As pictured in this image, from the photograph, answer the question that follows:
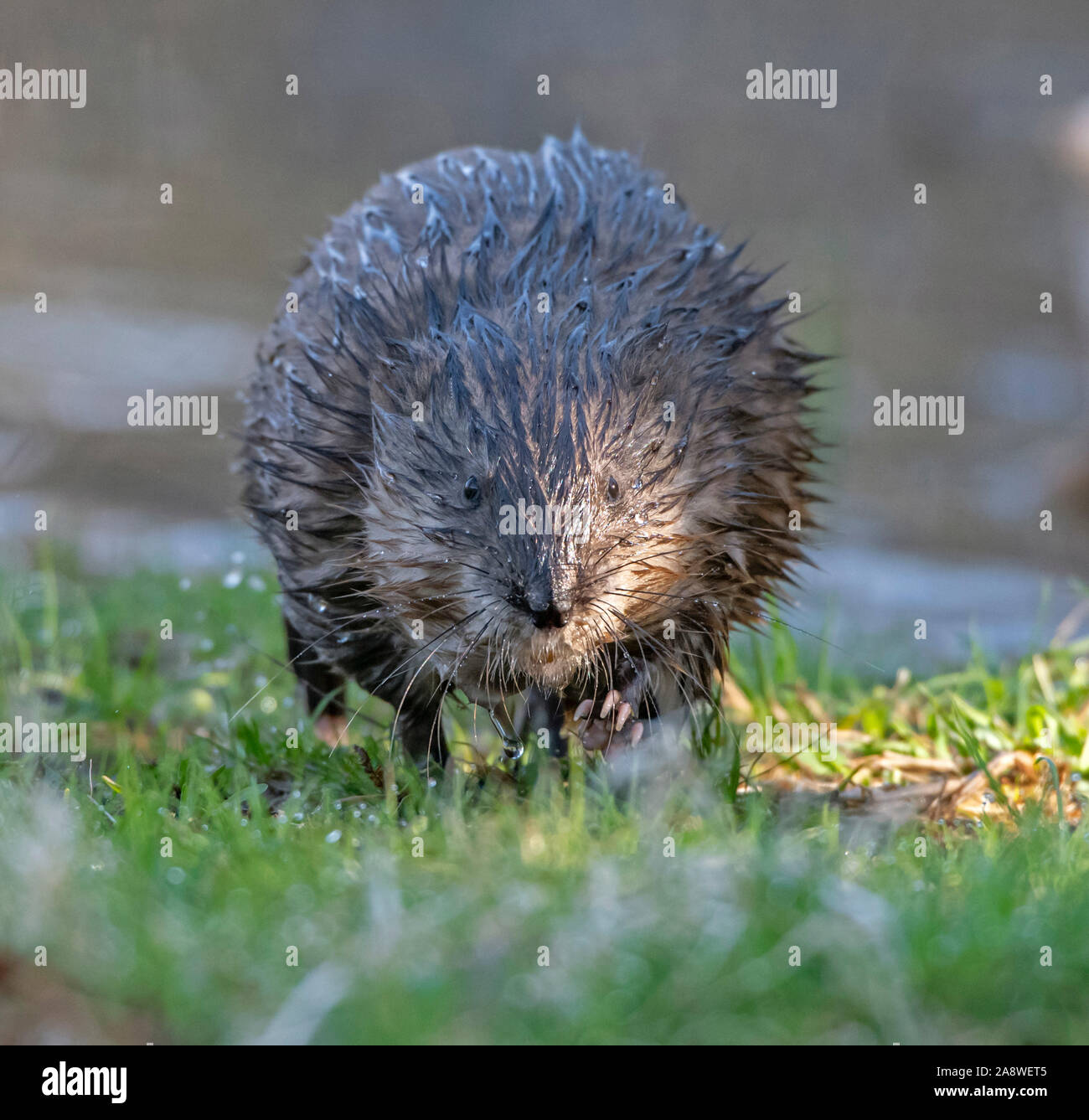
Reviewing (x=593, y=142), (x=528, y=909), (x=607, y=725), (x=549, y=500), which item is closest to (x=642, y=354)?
(x=549, y=500)

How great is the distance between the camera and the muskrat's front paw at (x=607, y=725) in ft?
14.8

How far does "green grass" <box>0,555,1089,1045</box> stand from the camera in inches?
111

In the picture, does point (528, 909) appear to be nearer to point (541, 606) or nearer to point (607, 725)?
point (541, 606)

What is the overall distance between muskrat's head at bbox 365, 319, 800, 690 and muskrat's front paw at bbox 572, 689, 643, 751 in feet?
0.47

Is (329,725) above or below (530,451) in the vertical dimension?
below

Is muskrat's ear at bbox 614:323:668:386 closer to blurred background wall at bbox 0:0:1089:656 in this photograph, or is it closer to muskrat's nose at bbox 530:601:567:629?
muskrat's nose at bbox 530:601:567:629

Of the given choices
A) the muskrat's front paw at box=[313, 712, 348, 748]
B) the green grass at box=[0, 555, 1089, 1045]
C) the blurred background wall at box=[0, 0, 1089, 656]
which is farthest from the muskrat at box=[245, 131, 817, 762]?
the blurred background wall at box=[0, 0, 1089, 656]

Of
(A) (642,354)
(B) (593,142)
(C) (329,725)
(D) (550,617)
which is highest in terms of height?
(B) (593,142)

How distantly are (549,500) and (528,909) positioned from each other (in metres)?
1.21

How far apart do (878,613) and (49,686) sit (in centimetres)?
480

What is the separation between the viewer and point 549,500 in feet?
12.6

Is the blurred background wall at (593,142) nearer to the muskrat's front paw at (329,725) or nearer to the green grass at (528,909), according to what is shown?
the muskrat's front paw at (329,725)
